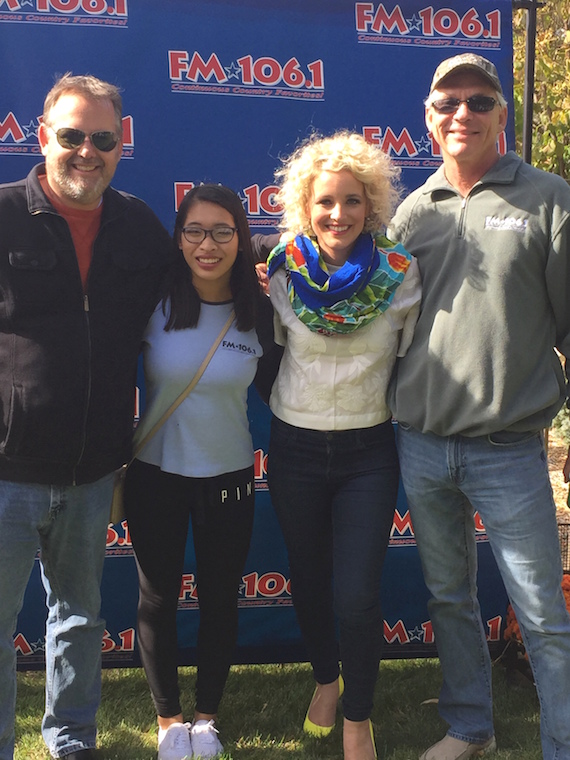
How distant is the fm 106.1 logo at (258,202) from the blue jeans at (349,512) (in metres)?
1.09

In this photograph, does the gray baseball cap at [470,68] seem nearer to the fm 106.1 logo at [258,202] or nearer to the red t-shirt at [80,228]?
the fm 106.1 logo at [258,202]

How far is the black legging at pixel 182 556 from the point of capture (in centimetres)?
243

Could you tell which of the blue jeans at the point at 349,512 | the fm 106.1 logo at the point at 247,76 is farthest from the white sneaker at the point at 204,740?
the fm 106.1 logo at the point at 247,76

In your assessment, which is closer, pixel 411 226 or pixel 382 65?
pixel 411 226

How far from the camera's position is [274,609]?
339 centimetres

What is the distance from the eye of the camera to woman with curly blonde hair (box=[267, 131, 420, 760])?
7.73 feet

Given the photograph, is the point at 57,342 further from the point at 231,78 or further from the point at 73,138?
the point at 231,78

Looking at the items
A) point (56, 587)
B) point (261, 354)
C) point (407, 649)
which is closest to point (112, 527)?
point (56, 587)

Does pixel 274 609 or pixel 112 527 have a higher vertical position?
pixel 112 527

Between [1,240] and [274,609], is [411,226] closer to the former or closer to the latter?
[1,240]

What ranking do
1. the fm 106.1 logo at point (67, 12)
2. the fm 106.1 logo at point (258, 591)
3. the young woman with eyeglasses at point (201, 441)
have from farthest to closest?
the fm 106.1 logo at point (258, 591)
the fm 106.1 logo at point (67, 12)
the young woman with eyeglasses at point (201, 441)

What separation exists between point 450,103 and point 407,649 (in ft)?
7.80

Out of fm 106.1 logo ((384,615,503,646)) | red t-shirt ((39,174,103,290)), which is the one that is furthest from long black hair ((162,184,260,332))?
fm 106.1 logo ((384,615,503,646))

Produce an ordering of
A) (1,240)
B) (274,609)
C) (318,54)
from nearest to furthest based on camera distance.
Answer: (1,240) → (318,54) → (274,609)
